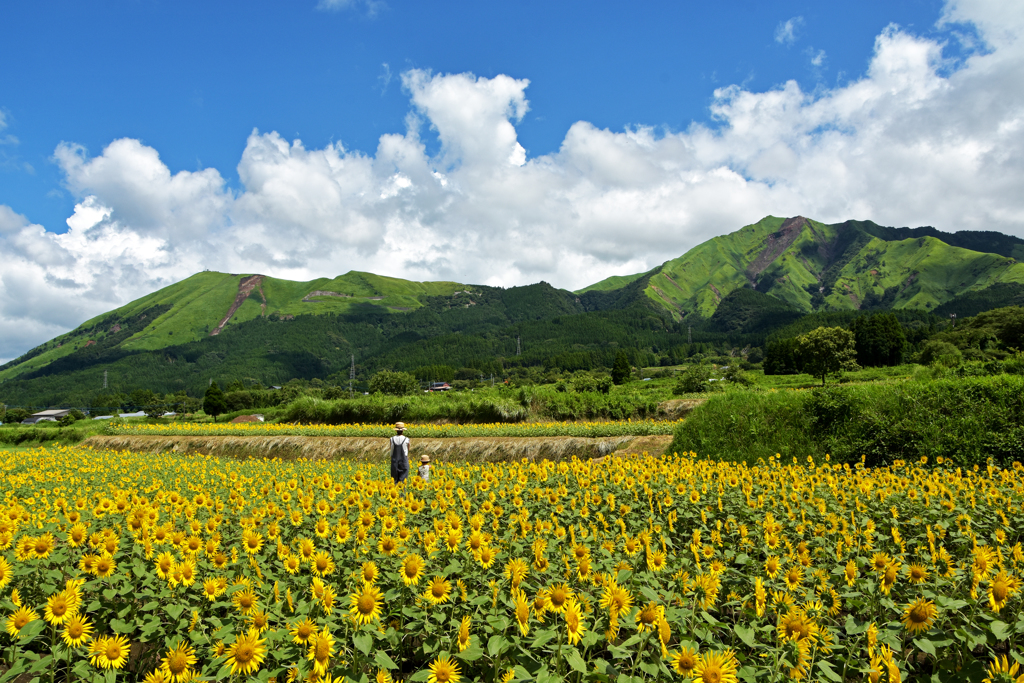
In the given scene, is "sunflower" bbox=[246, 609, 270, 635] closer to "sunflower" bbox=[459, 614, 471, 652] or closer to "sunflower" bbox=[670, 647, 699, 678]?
"sunflower" bbox=[459, 614, 471, 652]

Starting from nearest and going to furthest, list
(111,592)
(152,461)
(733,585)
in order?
(111,592), (733,585), (152,461)

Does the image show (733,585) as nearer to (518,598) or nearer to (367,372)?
(518,598)

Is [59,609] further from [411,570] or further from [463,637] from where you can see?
[463,637]

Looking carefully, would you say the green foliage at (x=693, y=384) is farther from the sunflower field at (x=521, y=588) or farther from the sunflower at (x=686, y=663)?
the sunflower at (x=686, y=663)

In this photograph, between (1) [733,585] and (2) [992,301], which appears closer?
(1) [733,585]

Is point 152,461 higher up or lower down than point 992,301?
lower down

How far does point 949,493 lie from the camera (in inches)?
209

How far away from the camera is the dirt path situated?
14.4 metres

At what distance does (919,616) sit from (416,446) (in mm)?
15307

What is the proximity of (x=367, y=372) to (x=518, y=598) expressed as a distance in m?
193

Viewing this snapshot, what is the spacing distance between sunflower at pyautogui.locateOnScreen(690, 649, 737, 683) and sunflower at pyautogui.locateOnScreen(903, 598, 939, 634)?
48.6 inches

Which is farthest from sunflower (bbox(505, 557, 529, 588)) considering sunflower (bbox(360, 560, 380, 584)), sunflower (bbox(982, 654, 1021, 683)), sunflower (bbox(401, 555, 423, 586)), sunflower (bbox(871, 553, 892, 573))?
sunflower (bbox(871, 553, 892, 573))

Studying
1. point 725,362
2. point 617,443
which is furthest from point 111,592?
point 725,362

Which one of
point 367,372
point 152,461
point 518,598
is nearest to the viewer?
point 518,598
